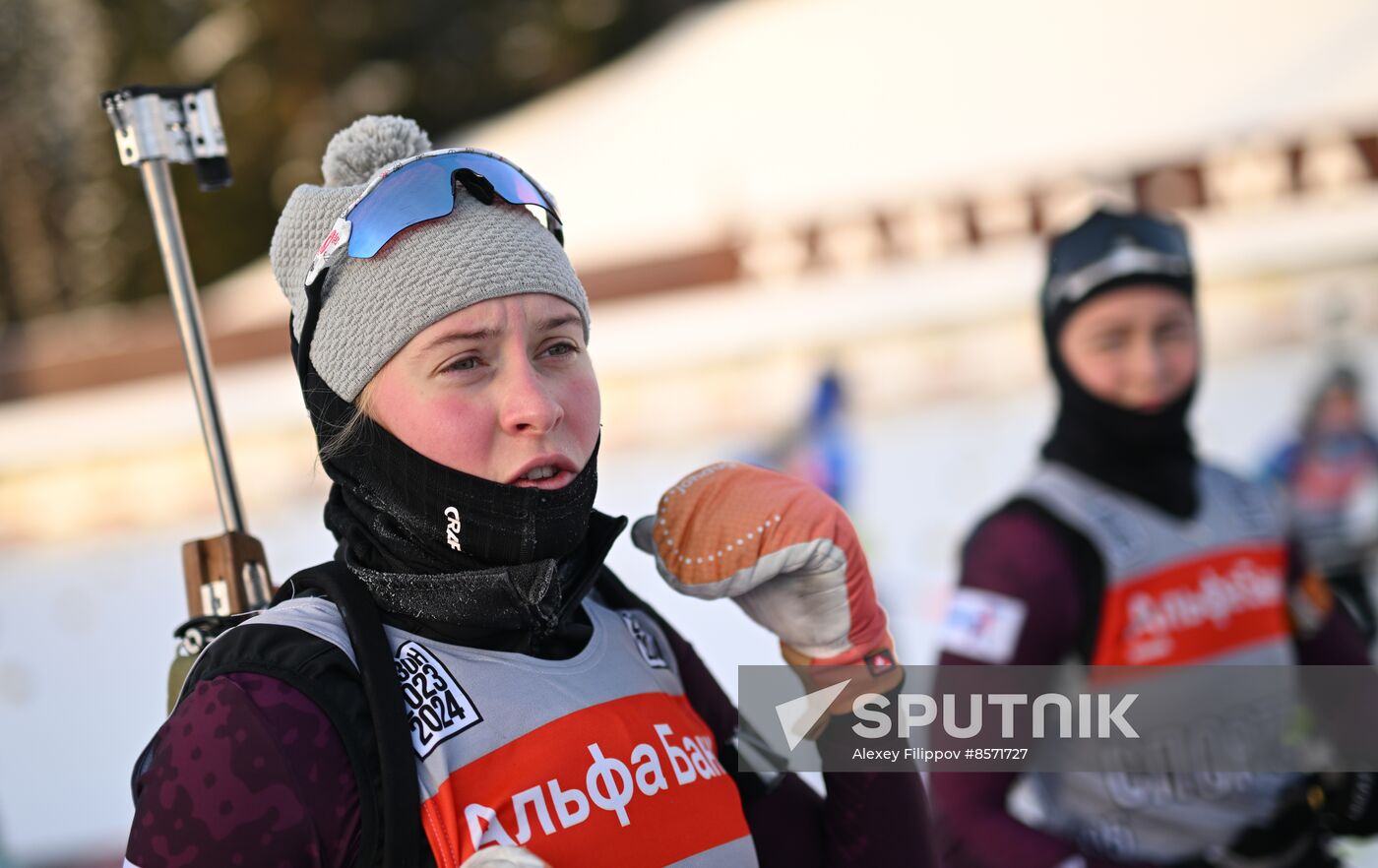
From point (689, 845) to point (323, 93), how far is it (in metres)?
23.9

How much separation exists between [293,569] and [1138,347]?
6.56m

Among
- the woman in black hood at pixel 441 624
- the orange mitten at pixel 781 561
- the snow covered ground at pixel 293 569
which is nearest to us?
the woman in black hood at pixel 441 624

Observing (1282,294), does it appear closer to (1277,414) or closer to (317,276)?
(1277,414)

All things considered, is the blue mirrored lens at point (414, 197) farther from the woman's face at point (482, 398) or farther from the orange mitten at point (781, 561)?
the orange mitten at point (781, 561)

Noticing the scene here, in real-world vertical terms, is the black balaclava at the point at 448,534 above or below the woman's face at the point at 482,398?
below

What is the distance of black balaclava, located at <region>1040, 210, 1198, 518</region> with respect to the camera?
264cm

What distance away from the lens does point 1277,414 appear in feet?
28.7

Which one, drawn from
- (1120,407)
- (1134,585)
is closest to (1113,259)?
(1120,407)

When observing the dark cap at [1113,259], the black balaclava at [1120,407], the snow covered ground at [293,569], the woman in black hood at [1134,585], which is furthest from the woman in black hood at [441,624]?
the snow covered ground at [293,569]

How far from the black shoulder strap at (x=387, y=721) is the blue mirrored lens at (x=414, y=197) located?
0.38m

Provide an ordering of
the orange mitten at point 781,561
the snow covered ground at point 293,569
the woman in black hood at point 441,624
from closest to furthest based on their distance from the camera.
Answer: the woman in black hood at point 441,624
the orange mitten at point 781,561
the snow covered ground at point 293,569

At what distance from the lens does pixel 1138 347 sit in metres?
2.71

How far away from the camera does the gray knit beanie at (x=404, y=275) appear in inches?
56.0

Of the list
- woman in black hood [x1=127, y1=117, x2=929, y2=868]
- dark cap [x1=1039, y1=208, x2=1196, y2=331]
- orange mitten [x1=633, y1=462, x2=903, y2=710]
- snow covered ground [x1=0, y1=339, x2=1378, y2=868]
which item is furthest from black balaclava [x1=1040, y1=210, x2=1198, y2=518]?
snow covered ground [x1=0, y1=339, x2=1378, y2=868]
